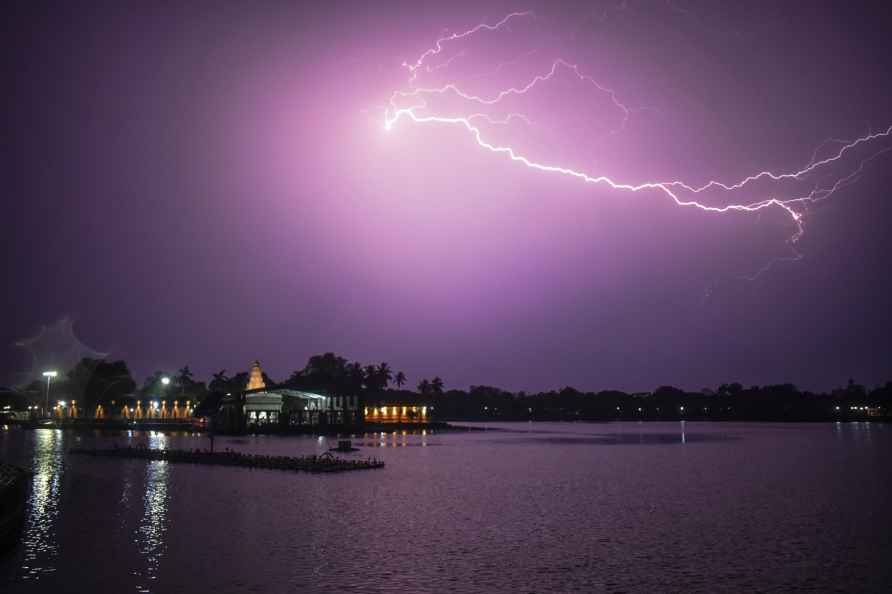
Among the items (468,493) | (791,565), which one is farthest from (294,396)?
(791,565)

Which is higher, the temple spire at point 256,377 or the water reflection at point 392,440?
the temple spire at point 256,377

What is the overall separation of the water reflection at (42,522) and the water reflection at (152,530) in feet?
8.35

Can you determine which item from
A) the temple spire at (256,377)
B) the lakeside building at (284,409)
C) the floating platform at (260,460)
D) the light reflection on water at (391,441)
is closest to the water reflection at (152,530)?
the floating platform at (260,460)

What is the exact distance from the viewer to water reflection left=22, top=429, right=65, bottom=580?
20922mm

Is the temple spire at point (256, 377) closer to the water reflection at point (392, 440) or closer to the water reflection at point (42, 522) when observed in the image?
the water reflection at point (392, 440)

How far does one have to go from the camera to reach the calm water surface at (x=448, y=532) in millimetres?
19859

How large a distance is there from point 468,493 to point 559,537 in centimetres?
1322

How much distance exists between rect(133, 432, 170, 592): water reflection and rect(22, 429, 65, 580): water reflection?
2.55m

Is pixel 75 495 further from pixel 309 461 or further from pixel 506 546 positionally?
pixel 506 546

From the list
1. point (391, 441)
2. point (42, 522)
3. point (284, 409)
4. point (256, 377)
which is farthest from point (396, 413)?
point (42, 522)

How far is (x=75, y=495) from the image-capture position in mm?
36250

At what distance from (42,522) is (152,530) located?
5220 millimetres

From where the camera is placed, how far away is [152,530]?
26656 millimetres

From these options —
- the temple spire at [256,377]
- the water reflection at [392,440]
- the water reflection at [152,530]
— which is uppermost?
the temple spire at [256,377]
